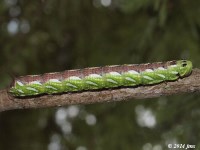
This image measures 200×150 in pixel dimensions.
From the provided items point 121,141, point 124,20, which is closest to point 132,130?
point 121,141

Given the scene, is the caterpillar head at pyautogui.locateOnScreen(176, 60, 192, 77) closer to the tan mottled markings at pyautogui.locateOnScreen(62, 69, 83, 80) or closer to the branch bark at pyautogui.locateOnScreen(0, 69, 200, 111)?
the branch bark at pyautogui.locateOnScreen(0, 69, 200, 111)

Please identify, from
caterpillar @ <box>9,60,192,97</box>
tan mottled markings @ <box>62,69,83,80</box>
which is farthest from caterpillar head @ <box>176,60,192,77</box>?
tan mottled markings @ <box>62,69,83,80</box>

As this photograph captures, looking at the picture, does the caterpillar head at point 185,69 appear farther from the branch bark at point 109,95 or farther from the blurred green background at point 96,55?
the blurred green background at point 96,55

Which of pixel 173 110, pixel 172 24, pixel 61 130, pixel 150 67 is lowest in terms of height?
pixel 61 130

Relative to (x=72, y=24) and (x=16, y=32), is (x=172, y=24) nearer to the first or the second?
(x=72, y=24)

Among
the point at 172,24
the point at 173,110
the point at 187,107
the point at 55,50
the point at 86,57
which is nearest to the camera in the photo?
the point at 187,107

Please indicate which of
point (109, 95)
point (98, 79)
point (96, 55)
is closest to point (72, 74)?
point (98, 79)
